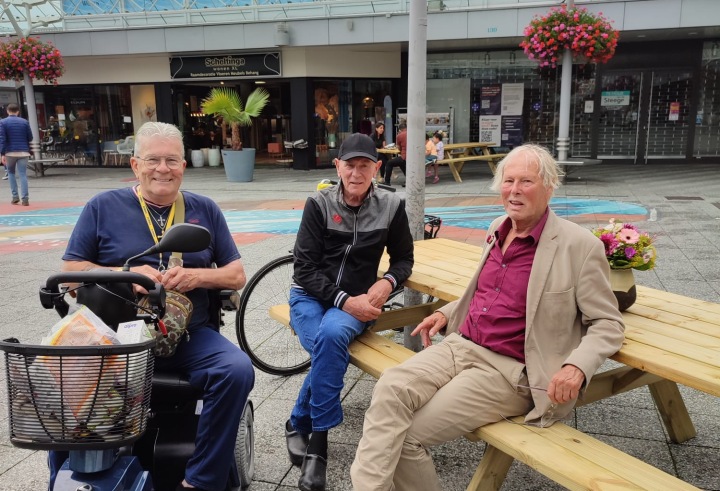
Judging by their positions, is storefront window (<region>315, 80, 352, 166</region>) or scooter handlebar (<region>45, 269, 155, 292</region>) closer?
scooter handlebar (<region>45, 269, 155, 292</region>)

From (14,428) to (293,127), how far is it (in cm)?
1781

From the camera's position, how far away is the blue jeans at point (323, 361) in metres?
2.91

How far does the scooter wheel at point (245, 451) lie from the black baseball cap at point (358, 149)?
137 cm

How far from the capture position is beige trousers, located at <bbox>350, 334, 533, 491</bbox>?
2402 millimetres

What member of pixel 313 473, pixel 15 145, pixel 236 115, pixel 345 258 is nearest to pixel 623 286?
pixel 345 258

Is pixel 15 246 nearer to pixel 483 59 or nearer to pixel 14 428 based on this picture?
pixel 14 428

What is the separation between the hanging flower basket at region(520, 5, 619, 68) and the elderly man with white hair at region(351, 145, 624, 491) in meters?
11.2

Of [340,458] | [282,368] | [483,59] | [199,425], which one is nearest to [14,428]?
[199,425]

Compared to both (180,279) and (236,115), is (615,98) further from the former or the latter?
(180,279)

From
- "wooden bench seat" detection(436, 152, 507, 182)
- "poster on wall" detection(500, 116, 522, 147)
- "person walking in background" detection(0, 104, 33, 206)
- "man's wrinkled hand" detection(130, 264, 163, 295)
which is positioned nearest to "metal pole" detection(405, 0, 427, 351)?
"man's wrinkled hand" detection(130, 264, 163, 295)

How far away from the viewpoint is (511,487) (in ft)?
9.46

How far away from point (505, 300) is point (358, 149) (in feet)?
3.78

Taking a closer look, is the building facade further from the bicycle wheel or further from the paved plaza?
the bicycle wheel

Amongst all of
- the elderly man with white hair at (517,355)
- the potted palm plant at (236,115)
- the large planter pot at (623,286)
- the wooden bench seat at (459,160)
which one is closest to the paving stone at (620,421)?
the large planter pot at (623,286)
